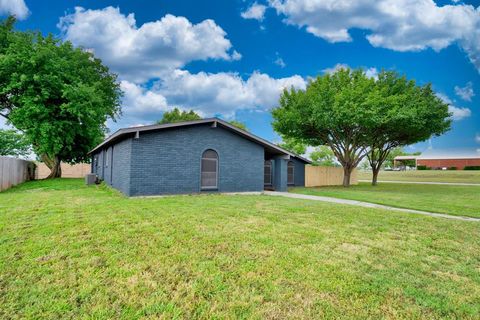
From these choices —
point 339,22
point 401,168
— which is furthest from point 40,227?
point 401,168

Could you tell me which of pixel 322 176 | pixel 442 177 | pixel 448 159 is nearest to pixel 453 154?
pixel 448 159

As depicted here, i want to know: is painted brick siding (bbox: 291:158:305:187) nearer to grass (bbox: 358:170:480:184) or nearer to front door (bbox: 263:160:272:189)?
front door (bbox: 263:160:272:189)

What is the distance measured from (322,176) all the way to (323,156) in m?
17.2

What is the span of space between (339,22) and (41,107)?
789 inches

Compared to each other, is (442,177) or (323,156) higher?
(323,156)

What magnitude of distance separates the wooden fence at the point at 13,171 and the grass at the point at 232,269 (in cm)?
977

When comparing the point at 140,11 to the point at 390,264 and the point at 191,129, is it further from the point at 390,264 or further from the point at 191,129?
the point at 390,264

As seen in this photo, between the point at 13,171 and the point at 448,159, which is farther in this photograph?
the point at 448,159

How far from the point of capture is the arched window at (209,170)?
1224 centimetres

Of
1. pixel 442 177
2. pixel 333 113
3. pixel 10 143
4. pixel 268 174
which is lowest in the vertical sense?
pixel 442 177

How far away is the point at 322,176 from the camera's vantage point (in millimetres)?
22938

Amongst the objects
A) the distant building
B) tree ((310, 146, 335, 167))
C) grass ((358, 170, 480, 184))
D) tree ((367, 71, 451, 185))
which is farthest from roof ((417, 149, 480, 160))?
tree ((367, 71, 451, 185))

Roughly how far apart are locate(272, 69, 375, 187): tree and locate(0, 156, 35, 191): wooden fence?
1779 centimetres

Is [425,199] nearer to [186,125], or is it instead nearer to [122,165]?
[186,125]
